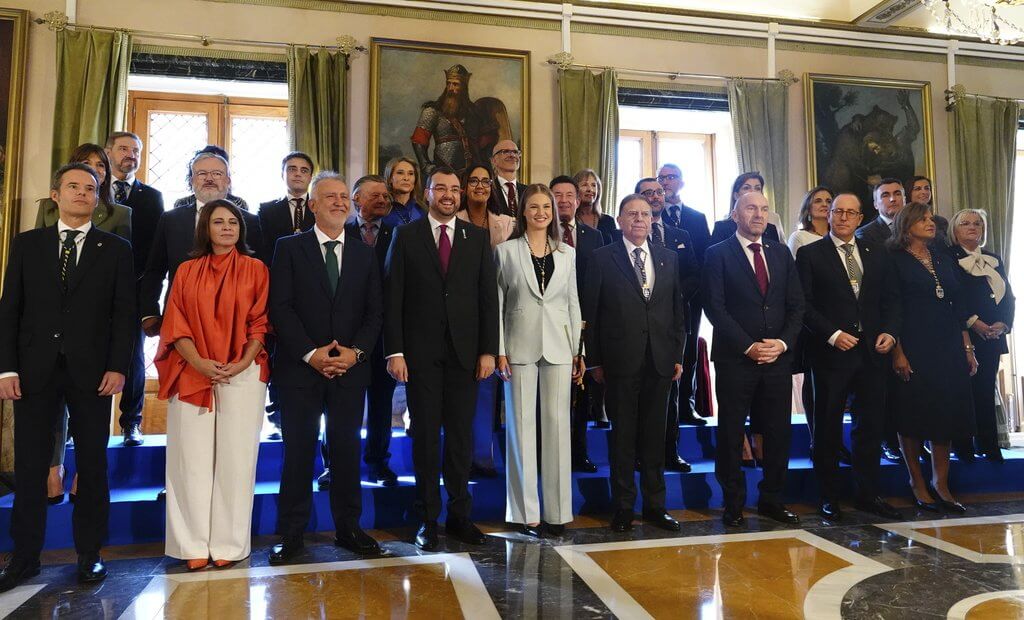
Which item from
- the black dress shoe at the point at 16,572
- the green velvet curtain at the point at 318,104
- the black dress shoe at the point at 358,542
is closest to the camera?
the black dress shoe at the point at 16,572

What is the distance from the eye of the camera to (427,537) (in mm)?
3211

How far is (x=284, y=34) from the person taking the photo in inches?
227

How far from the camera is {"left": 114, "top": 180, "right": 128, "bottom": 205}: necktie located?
13.1ft

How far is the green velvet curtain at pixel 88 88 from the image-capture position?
17.1ft

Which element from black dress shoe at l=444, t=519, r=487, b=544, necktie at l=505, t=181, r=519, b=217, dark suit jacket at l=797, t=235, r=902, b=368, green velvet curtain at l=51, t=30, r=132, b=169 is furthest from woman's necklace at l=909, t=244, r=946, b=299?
green velvet curtain at l=51, t=30, r=132, b=169

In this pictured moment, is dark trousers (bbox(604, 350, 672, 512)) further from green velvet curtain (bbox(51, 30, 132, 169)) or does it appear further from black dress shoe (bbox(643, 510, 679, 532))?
green velvet curtain (bbox(51, 30, 132, 169))

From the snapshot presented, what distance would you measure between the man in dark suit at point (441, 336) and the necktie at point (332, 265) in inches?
9.6

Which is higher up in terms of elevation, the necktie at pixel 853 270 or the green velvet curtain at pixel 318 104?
the green velvet curtain at pixel 318 104

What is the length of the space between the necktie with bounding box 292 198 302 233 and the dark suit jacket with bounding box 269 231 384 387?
0.74 metres

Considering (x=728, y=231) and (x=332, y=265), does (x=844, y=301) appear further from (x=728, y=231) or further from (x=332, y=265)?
(x=332, y=265)

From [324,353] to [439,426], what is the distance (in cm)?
65

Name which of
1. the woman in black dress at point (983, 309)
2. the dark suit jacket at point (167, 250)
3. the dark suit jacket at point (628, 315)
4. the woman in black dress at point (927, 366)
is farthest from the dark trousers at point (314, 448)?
the woman in black dress at point (983, 309)

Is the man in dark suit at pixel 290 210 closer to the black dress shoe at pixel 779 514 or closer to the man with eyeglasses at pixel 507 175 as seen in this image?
the man with eyeglasses at pixel 507 175

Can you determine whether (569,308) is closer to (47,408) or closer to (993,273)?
(47,408)
